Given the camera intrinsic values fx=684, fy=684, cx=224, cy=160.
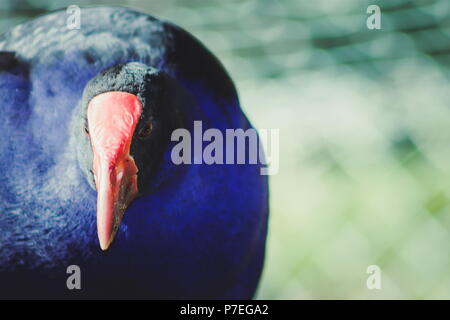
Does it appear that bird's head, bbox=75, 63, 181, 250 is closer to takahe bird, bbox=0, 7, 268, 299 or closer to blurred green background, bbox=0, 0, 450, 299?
takahe bird, bbox=0, 7, 268, 299

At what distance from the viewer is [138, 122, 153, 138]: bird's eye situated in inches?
24.1

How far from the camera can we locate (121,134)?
0.59 m

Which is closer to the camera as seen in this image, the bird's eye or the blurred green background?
the bird's eye

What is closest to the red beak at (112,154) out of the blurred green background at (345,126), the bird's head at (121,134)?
the bird's head at (121,134)

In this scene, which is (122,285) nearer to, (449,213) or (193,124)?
(193,124)

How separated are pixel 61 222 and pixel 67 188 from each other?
37 mm

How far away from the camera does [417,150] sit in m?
1.62

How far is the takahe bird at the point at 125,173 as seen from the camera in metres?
0.63

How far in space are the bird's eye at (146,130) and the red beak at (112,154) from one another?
1 centimetres

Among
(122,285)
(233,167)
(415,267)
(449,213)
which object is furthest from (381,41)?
(122,285)

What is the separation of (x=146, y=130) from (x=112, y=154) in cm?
5
